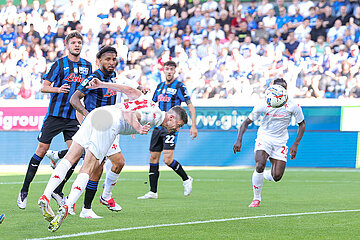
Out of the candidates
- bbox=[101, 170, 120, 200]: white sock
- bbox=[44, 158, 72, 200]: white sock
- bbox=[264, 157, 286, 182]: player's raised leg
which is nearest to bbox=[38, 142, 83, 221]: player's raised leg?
bbox=[44, 158, 72, 200]: white sock

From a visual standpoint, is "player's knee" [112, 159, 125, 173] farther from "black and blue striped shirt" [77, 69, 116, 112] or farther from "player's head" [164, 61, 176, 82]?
"player's head" [164, 61, 176, 82]

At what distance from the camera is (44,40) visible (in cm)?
2550

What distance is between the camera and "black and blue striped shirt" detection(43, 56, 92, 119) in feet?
30.1

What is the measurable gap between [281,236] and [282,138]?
409cm

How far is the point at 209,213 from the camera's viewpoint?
8.46 meters

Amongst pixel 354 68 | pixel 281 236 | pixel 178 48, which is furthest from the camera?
pixel 178 48

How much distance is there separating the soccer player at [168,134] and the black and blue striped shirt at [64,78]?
254cm

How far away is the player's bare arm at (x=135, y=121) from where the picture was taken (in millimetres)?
6656

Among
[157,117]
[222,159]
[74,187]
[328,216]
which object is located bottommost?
[222,159]

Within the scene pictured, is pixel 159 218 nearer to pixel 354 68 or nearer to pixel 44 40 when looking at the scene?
pixel 354 68

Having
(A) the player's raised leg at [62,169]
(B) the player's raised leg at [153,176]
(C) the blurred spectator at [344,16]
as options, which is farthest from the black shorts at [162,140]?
(C) the blurred spectator at [344,16]

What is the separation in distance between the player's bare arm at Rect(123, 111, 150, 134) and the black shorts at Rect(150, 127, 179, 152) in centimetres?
477

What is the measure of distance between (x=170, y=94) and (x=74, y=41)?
3.37m

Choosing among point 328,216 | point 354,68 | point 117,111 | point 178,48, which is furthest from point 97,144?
point 178,48
